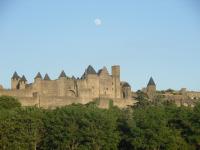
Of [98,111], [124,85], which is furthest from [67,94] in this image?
[98,111]

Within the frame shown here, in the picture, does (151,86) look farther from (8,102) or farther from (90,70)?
(8,102)

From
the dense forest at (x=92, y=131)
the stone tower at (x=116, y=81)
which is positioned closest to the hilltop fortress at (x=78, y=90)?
the stone tower at (x=116, y=81)

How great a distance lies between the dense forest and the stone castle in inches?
1223

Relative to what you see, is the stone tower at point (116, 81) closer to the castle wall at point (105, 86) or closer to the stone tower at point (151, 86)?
the castle wall at point (105, 86)

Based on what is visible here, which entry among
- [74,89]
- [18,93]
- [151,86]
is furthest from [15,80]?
[151,86]

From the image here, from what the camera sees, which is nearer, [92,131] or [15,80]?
[92,131]

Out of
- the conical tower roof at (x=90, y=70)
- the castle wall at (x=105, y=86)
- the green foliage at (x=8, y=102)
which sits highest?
the conical tower roof at (x=90, y=70)

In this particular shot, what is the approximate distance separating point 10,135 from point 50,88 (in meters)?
48.5

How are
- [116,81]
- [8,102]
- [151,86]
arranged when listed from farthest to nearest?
[151,86] → [116,81] → [8,102]

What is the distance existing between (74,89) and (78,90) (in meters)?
1.83

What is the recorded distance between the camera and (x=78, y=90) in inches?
4323

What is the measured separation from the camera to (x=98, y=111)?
226 feet

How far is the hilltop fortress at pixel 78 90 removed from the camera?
10019 centimetres

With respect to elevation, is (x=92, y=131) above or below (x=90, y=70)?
below
